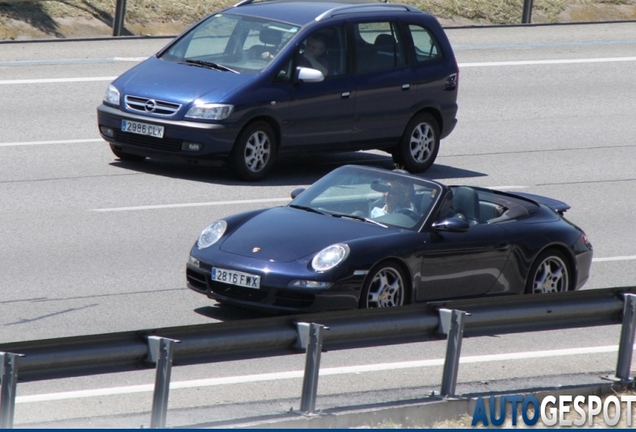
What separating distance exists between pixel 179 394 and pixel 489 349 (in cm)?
284

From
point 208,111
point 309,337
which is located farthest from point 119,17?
point 309,337

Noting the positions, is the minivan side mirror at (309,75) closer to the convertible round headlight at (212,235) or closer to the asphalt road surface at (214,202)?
the asphalt road surface at (214,202)

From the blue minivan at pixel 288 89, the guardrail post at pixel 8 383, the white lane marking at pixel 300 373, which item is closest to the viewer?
the guardrail post at pixel 8 383

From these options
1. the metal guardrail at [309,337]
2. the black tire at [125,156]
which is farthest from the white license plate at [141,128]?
the metal guardrail at [309,337]

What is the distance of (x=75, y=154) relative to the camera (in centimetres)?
1630

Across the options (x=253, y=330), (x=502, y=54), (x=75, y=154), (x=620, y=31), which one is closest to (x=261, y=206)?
(x=75, y=154)

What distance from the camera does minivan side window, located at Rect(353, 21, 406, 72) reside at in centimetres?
1648

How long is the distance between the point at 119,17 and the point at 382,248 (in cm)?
1360

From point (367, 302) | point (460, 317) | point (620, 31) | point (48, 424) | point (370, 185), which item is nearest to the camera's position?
point (48, 424)

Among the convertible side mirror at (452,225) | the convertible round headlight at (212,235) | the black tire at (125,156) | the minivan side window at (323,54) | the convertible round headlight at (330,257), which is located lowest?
the black tire at (125,156)

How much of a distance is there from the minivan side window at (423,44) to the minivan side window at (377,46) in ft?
0.90

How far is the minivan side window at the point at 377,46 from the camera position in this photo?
1648 centimetres

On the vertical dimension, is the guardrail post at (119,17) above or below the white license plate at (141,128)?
above

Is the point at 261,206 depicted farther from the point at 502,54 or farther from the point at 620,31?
the point at 620,31
